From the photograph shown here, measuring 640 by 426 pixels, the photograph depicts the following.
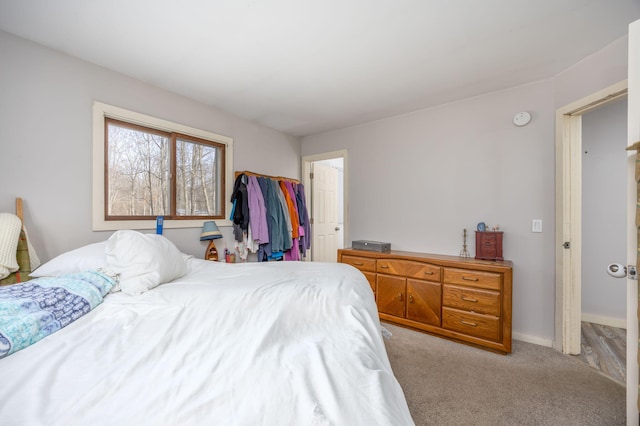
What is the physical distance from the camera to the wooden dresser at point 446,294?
7.45 feet

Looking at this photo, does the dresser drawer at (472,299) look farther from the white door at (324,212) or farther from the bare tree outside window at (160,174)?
the bare tree outside window at (160,174)

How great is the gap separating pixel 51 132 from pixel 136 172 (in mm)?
618

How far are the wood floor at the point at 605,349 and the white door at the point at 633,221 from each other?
997mm

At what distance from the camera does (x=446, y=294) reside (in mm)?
2512

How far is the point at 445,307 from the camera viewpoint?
2518 millimetres

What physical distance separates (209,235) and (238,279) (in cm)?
143

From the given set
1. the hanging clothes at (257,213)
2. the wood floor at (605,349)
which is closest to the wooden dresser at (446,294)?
the wood floor at (605,349)

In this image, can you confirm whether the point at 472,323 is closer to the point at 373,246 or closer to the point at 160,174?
the point at 373,246

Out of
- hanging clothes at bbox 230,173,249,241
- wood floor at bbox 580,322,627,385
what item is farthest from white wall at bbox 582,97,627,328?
hanging clothes at bbox 230,173,249,241

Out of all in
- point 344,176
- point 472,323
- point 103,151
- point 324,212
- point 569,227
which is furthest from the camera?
point 324,212

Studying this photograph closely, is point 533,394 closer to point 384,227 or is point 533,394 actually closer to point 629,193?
point 629,193

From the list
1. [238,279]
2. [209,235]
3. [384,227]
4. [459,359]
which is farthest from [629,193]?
[209,235]

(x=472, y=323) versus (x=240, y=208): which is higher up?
(x=240, y=208)

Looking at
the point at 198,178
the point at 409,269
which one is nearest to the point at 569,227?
the point at 409,269
